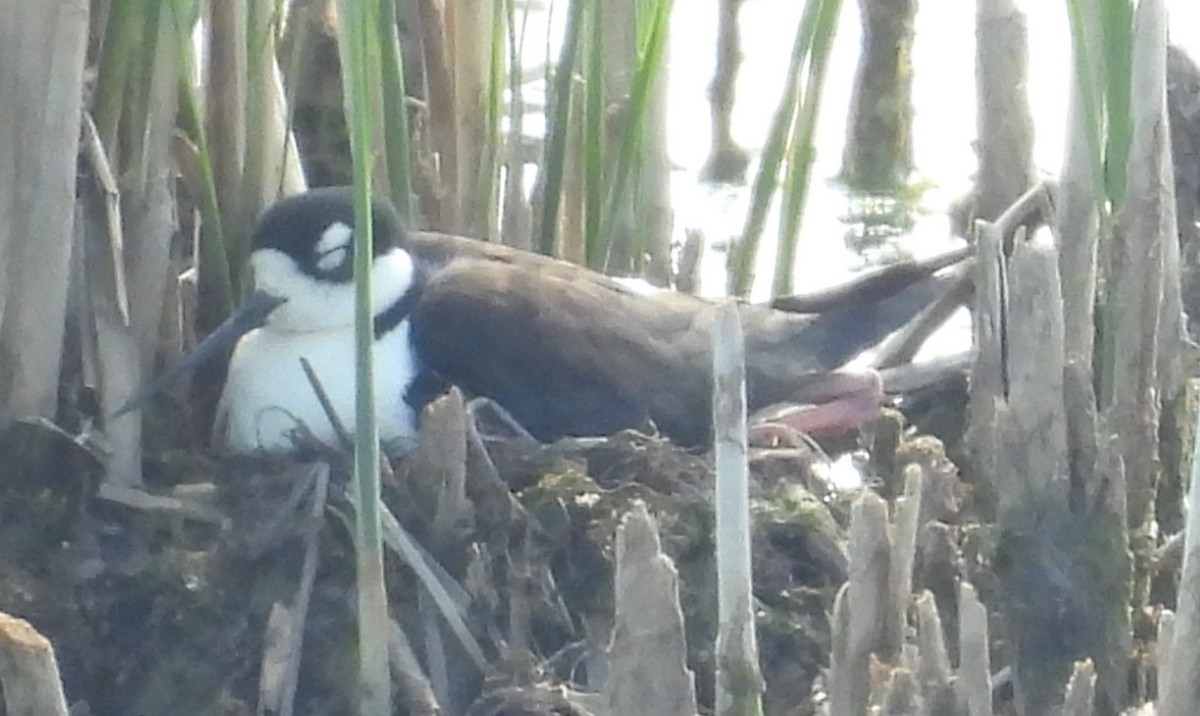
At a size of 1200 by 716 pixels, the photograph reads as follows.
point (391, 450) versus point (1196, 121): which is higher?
point (1196, 121)

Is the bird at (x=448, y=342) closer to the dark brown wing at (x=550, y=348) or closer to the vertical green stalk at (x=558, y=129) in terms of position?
the dark brown wing at (x=550, y=348)

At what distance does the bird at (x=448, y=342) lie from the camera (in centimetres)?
324

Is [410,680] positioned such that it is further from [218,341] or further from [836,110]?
[836,110]

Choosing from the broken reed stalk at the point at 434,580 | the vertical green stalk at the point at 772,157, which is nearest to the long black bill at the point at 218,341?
the broken reed stalk at the point at 434,580

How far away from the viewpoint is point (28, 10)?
294 cm

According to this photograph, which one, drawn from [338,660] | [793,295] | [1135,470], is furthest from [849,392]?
[338,660]

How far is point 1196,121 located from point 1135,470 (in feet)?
3.79

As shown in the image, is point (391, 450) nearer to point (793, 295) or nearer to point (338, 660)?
point (338, 660)

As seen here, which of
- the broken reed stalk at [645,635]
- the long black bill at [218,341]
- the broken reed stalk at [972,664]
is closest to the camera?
the broken reed stalk at [645,635]

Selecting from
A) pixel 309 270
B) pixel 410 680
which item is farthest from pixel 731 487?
pixel 309 270

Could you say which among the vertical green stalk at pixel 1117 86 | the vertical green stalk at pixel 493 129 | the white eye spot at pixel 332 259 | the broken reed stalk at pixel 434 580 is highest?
the vertical green stalk at pixel 1117 86

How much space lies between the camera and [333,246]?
331 centimetres

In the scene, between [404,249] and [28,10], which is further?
[404,249]

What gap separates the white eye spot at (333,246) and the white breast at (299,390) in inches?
3.7
